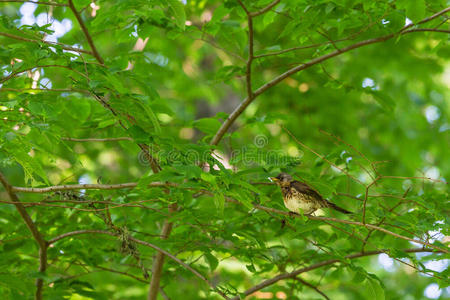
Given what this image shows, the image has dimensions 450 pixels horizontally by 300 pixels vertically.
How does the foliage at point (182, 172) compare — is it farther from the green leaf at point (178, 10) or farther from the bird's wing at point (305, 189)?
the bird's wing at point (305, 189)

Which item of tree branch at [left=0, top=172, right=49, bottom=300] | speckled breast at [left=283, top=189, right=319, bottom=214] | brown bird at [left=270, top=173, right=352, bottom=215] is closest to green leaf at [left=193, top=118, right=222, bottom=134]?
brown bird at [left=270, top=173, right=352, bottom=215]

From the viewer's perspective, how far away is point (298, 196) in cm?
387

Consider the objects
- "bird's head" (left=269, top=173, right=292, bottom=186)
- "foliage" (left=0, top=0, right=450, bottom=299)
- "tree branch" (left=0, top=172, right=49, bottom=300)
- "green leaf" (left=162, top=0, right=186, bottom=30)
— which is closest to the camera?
"foliage" (left=0, top=0, right=450, bottom=299)

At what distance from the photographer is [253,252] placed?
3.34 metres

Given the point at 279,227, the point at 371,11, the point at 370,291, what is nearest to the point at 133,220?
the point at 279,227

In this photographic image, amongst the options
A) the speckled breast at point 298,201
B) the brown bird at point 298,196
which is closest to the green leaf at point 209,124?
the brown bird at point 298,196

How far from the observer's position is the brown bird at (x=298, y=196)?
3.83 metres

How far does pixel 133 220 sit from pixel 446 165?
650 cm

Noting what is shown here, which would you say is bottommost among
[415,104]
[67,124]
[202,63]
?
[67,124]

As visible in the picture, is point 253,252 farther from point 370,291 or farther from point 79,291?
point 79,291

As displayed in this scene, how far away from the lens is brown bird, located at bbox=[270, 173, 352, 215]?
3.83m

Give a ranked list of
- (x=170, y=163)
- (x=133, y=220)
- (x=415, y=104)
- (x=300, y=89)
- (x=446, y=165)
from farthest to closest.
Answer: (x=415, y=104) < (x=446, y=165) < (x=300, y=89) < (x=133, y=220) < (x=170, y=163)

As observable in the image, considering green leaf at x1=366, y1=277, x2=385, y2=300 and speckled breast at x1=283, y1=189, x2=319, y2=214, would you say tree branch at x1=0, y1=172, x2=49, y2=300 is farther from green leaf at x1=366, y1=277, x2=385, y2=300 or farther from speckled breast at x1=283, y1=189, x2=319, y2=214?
green leaf at x1=366, y1=277, x2=385, y2=300

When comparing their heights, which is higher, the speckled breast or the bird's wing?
the bird's wing
